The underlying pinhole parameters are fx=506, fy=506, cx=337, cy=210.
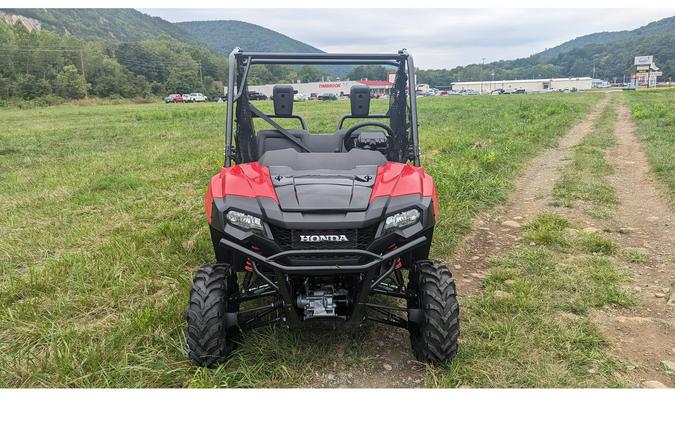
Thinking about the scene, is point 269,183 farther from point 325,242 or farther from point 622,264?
point 622,264

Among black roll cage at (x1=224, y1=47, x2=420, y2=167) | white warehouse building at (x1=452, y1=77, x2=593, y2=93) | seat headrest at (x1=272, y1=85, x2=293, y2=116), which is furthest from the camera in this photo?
white warehouse building at (x1=452, y1=77, x2=593, y2=93)

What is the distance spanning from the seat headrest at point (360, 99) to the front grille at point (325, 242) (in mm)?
1904

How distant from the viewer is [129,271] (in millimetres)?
4570

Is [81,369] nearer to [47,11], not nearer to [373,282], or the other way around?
[373,282]

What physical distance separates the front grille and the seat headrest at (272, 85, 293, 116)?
179 cm

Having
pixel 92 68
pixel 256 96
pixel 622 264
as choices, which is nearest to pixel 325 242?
pixel 256 96

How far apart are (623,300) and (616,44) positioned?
175 m

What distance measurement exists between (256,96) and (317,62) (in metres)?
0.63

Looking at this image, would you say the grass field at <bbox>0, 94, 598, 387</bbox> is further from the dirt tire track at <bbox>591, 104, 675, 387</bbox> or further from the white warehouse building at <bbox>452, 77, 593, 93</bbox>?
the white warehouse building at <bbox>452, 77, 593, 93</bbox>

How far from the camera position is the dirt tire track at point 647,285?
3.36 metres

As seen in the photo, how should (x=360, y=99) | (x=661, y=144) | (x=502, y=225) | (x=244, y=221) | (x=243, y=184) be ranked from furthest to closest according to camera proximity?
(x=661, y=144) → (x=502, y=225) → (x=360, y=99) → (x=243, y=184) → (x=244, y=221)

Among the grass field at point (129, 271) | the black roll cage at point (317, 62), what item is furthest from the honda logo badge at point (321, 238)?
the black roll cage at point (317, 62)

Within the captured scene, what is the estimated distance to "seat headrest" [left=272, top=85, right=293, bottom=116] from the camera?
441 centimetres

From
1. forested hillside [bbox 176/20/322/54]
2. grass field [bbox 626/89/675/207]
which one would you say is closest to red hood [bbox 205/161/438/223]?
forested hillside [bbox 176/20/322/54]
